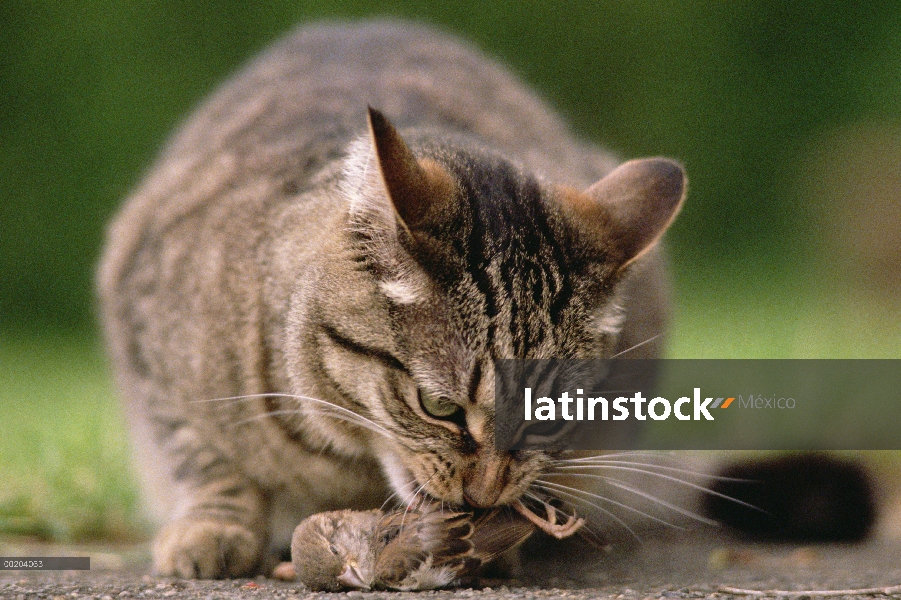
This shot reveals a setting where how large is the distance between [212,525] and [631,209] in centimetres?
124

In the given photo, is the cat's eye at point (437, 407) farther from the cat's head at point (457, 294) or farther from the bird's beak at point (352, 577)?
the bird's beak at point (352, 577)

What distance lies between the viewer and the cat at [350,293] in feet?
6.23

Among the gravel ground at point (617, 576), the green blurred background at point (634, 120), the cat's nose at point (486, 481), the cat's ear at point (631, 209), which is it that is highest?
the green blurred background at point (634, 120)

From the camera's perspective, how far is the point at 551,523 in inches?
77.7

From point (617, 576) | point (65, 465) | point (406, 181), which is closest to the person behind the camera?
point (406, 181)

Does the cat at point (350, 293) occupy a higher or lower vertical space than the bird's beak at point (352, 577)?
higher

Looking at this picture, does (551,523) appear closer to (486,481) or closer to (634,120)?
(486,481)

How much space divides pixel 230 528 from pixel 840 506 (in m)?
1.69

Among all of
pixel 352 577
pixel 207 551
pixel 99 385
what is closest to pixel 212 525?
pixel 207 551

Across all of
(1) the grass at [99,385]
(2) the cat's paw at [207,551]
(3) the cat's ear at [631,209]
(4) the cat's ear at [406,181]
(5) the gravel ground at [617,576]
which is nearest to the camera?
(4) the cat's ear at [406,181]

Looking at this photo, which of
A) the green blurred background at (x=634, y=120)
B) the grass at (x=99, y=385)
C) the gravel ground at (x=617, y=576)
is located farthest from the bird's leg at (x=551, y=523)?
the green blurred background at (x=634, y=120)

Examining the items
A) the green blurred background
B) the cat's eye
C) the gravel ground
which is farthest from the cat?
the green blurred background

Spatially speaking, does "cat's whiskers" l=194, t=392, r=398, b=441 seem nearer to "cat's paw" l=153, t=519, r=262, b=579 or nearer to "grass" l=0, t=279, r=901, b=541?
"cat's paw" l=153, t=519, r=262, b=579

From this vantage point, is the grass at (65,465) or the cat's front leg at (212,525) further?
the grass at (65,465)
